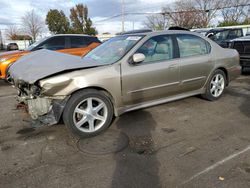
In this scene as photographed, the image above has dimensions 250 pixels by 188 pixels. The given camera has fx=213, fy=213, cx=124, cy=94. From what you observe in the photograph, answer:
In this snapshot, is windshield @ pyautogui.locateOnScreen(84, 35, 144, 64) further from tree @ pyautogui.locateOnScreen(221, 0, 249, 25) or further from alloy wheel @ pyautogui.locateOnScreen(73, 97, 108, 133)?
tree @ pyautogui.locateOnScreen(221, 0, 249, 25)

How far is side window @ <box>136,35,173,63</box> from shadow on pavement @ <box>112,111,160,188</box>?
1.16 m

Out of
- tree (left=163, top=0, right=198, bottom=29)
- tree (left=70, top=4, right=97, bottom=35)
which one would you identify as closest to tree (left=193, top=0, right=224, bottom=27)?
tree (left=163, top=0, right=198, bottom=29)

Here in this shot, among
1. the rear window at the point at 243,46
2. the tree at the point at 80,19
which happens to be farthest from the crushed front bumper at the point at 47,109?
the tree at the point at 80,19

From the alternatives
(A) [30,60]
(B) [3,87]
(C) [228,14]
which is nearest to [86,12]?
(C) [228,14]

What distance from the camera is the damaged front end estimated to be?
10.3 feet

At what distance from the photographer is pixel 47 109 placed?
127 inches

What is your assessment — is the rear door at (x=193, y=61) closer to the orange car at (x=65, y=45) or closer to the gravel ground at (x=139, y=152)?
the gravel ground at (x=139, y=152)

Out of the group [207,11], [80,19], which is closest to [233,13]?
[207,11]

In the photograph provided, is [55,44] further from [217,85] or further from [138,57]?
[217,85]

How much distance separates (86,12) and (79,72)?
48444 mm

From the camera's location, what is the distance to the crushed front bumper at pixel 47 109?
10.3 ft

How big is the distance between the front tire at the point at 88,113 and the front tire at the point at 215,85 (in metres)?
2.45

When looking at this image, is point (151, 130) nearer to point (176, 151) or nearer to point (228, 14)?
point (176, 151)

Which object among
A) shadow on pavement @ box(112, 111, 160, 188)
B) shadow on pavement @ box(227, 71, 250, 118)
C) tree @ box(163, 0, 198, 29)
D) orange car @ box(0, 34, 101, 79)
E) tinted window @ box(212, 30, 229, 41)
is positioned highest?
tree @ box(163, 0, 198, 29)
